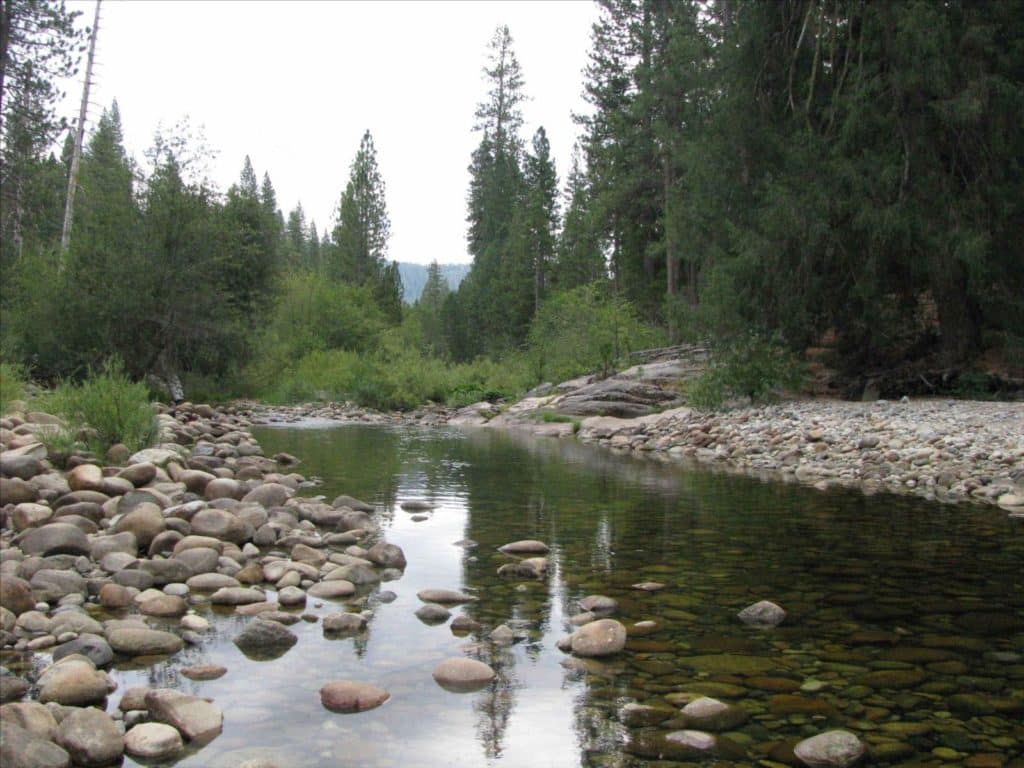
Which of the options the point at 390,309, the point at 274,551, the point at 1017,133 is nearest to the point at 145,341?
the point at 274,551

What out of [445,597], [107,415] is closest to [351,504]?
[107,415]

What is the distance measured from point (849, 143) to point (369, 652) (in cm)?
1370

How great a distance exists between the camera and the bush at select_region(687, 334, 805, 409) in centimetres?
1589

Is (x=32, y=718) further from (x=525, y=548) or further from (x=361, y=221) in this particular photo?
(x=361, y=221)

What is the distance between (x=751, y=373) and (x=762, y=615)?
12.2 m

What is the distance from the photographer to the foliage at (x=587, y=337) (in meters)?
26.1

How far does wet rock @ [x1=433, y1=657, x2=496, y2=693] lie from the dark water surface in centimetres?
6

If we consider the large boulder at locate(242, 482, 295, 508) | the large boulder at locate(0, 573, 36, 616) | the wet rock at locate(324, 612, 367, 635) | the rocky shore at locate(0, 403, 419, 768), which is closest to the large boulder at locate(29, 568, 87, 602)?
the rocky shore at locate(0, 403, 419, 768)

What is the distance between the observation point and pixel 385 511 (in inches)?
309

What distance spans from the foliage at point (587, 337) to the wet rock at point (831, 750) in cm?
2236

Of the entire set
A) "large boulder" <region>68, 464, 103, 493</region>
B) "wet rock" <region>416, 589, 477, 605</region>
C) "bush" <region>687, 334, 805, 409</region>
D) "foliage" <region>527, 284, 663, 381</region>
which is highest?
"foliage" <region>527, 284, 663, 381</region>

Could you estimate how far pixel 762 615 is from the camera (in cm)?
440

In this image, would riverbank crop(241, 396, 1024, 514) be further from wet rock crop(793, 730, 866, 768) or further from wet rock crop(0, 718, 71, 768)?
wet rock crop(0, 718, 71, 768)

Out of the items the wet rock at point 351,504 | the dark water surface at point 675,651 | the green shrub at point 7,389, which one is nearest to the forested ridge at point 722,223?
the green shrub at point 7,389
